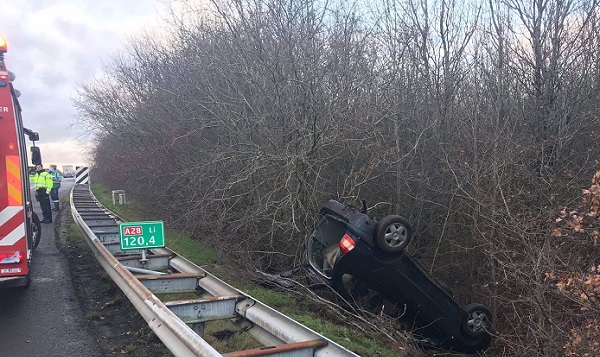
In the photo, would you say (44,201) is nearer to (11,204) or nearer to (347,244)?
(11,204)

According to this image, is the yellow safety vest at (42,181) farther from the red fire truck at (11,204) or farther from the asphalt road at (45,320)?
the red fire truck at (11,204)

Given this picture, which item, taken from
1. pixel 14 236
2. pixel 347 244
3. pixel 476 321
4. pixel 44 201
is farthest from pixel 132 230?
Answer: pixel 44 201

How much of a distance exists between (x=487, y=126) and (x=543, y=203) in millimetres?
1909

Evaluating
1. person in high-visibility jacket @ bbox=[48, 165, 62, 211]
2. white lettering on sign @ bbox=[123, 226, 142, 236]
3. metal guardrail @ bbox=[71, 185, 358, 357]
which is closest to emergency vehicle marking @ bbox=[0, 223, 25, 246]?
metal guardrail @ bbox=[71, 185, 358, 357]

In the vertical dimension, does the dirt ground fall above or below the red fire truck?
below

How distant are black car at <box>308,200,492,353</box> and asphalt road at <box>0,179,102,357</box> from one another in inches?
115

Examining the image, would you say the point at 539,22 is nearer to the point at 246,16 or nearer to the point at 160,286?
the point at 246,16

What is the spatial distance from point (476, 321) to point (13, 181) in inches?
257

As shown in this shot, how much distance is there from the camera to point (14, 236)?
253 inches

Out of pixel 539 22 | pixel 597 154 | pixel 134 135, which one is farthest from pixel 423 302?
pixel 134 135

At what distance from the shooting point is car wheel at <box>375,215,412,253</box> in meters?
5.54

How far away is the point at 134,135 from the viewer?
1675 centimetres

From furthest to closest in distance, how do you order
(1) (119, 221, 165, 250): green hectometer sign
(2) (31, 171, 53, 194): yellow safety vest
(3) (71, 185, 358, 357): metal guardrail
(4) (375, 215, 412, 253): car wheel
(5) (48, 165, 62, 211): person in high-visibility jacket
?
(5) (48, 165, 62, 211): person in high-visibility jacket < (2) (31, 171, 53, 194): yellow safety vest < (1) (119, 221, 165, 250): green hectometer sign < (4) (375, 215, 412, 253): car wheel < (3) (71, 185, 358, 357): metal guardrail

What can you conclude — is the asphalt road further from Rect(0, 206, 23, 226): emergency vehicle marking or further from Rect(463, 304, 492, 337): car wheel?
Rect(463, 304, 492, 337): car wheel
